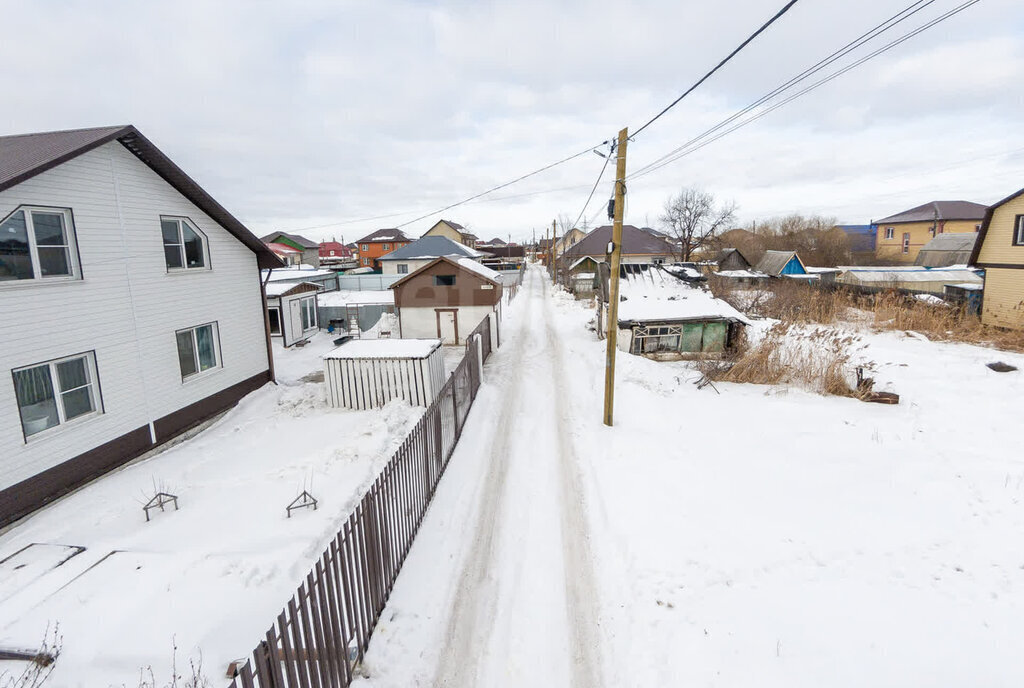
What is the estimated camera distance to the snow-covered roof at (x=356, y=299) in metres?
28.4

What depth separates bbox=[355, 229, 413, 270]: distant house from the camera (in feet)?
253

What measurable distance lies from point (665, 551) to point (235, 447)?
33.5ft

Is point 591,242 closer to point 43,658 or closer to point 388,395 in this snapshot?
point 388,395

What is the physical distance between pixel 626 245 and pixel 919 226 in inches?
1725

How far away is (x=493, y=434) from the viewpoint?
11.5 metres

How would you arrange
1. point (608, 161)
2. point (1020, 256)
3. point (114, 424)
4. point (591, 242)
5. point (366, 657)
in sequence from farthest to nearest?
1. point (591, 242)
2. point (1020, 256)
3. point (608, 161)
4. point (114, 424)
5. point (366, 657)

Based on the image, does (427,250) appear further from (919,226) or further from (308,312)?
(919,226)

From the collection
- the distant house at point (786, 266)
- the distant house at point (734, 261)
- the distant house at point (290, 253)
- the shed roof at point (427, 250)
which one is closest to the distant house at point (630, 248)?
the distant house at point (734, 261)

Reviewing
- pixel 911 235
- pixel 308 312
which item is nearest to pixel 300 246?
pixel 308 312

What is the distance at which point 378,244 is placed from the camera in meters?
78.9

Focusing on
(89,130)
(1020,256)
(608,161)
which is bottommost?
(1020,256)

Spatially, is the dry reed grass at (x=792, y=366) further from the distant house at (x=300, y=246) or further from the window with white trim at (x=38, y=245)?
the distant house at (x=300, y=246)

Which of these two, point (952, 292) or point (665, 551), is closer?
point (665, 551)

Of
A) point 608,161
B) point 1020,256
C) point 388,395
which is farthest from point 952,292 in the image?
point 388,395
